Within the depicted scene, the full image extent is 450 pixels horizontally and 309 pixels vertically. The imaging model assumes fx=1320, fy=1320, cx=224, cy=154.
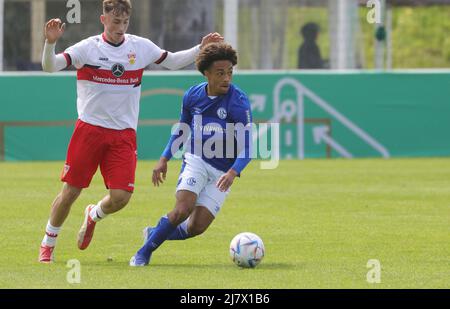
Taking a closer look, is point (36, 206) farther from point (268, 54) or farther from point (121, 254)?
point (268, 54)

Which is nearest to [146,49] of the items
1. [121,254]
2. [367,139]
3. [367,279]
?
[121,254]

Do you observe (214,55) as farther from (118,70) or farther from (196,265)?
(196,265)

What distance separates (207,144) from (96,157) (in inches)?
36.3

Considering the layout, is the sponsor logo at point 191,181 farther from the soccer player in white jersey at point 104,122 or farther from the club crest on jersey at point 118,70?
the club crest on jersey at point 118,70

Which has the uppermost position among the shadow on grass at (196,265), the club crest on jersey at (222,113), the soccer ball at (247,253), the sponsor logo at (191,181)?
the club crest on jersey at (222,113)

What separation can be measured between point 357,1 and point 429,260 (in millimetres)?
15878

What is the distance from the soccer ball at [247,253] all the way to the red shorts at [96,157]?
1056 mm

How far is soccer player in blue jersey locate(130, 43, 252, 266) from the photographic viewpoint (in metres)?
10.4

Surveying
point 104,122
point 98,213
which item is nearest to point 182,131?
point 104,122

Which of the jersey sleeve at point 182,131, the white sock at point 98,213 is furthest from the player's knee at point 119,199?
the jersey sleeve at point 182,131

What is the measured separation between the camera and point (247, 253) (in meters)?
10.2

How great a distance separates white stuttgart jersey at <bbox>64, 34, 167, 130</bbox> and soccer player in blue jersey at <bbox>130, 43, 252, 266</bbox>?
0.48 m

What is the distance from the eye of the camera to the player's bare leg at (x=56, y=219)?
10578 millimetres

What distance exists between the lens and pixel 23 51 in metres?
25.3
